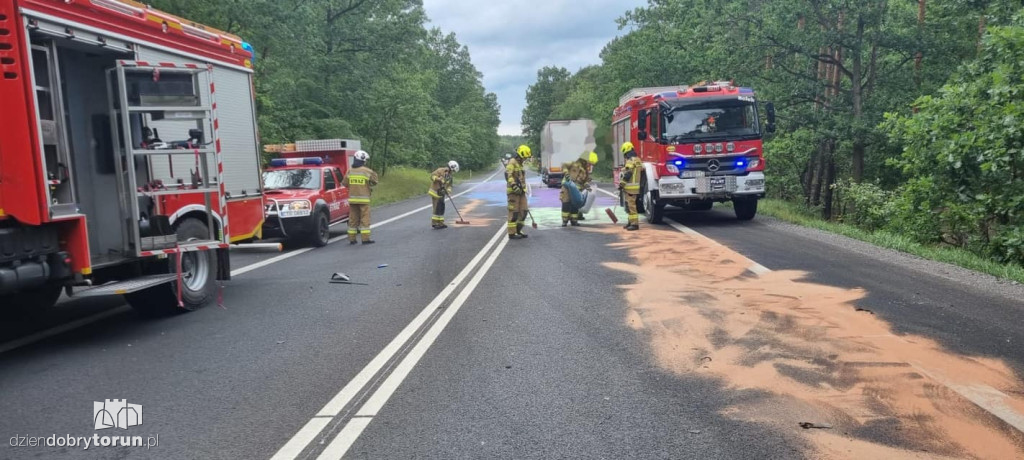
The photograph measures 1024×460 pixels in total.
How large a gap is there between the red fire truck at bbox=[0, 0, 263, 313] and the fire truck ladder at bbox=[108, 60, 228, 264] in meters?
0.01

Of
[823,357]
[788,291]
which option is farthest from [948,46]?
[823,357]

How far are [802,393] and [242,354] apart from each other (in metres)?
4.28

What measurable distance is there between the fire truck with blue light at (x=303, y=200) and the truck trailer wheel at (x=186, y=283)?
493 cm

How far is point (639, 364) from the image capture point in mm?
5074

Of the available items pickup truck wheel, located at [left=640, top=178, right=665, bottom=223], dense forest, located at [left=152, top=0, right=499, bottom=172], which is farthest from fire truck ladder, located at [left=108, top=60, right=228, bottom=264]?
dense forest, located at [left=152, top=0, right=499, bottom=172]

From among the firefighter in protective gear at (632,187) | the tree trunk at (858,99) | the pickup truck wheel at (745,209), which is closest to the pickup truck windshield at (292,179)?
the firefighter in protective gear at (632,187)

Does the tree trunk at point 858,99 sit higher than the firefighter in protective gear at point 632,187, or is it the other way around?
the tree trunk at point 858,99

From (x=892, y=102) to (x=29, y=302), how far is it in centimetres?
1874

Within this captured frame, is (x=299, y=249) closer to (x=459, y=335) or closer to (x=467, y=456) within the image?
(x=459, y=335)

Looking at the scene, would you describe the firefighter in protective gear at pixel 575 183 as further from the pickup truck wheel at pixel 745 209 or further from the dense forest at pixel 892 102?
the dense forest at pixel 892 102

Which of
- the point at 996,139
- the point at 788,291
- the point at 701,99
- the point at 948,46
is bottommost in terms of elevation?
the point at 788,291

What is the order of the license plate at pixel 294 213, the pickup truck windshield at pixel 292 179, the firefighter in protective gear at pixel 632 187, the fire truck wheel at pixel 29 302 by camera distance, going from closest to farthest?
the fire truck wheel at pixel 29 302, the license plate at pixel 294 213, the pickup truck windshield at pixel 292 179, the firefighter in protective gear at pixel 632 187

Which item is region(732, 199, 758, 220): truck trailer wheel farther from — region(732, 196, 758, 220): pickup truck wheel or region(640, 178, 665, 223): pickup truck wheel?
region(640, 178, 665, 223): pickup truck wheel

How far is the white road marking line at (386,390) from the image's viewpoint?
12.2 feet
